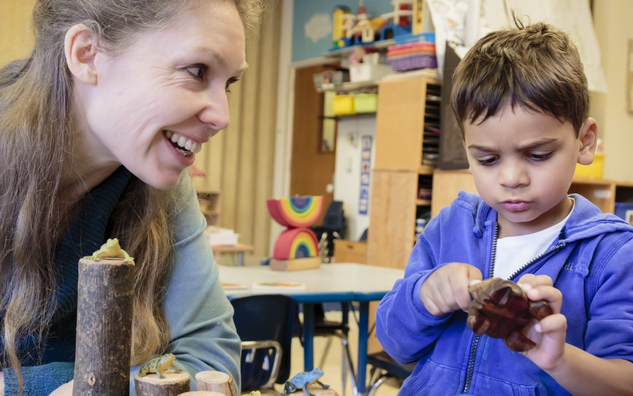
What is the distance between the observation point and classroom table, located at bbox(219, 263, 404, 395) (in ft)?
9.18

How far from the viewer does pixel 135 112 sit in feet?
3.37

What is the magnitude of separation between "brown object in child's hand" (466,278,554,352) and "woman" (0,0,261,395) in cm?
52

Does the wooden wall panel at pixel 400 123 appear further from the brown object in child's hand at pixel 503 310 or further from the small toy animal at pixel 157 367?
the small toy animal at pixel 157 367

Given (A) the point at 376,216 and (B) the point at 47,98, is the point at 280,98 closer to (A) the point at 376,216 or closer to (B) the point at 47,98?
(A) the point at 376,216

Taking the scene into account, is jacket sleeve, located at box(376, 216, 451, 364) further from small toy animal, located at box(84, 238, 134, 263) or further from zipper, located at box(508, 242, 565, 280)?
small toy animal, located at box(84, 238, 134, 263)

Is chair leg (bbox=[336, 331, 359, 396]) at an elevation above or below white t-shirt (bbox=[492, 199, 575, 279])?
below

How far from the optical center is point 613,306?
1.02m

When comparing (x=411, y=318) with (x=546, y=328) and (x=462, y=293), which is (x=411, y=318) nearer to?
(x=462, y=293)

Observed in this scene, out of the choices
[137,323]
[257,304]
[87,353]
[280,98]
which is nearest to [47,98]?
[137,323]

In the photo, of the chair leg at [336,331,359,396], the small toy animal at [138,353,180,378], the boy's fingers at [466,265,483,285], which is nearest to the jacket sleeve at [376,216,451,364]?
the boy's fingers at [466,265,483,285]

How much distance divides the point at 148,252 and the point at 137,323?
14cm

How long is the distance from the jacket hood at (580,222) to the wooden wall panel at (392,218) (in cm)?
350

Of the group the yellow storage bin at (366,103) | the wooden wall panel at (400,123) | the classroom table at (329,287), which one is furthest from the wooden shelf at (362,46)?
the classroom table at (329,287)

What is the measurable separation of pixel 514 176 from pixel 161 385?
0.62 metres
